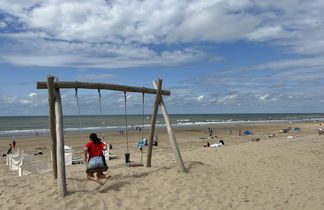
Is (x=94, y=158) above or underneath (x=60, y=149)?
underneath

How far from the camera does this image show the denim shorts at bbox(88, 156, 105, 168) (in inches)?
261

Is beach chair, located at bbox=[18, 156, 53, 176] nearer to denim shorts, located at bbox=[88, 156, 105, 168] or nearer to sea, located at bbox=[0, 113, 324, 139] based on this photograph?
sea, located at bbox=[0, 113, 324, 139]

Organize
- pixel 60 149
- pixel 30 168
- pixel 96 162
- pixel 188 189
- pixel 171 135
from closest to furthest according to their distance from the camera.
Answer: pixel 60 149 → pixel 96 162 → pixel 188 189 → pixel 171 135 → pixel 30 168

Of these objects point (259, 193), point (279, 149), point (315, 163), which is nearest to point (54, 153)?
point (259, 193)

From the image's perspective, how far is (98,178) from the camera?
681cm

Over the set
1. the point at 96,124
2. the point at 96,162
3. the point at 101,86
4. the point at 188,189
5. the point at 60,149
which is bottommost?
the point at 188,189

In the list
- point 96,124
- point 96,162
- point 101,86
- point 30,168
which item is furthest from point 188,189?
point 96,124

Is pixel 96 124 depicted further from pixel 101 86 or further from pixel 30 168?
pixel 101 86

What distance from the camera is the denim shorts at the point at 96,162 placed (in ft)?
21.7

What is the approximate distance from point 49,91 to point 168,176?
12.1 ft

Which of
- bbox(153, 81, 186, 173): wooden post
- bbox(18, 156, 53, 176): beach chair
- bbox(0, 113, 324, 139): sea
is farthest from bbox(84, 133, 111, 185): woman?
bbox(0, 113, 324, 139): sea

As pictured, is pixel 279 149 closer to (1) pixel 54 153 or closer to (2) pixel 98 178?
(2) pixel 98 178

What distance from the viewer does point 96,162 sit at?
665 centimetres

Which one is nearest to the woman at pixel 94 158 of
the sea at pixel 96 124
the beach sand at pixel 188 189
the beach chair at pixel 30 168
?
the beach sand at pixel 188 189
